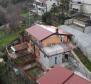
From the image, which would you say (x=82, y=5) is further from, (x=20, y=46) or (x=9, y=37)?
(x=20, y=46)

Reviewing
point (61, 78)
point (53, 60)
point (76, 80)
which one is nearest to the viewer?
point (76, 80)

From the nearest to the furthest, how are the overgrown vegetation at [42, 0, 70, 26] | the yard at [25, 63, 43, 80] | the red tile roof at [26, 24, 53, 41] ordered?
the yard at [25, 63, 43, 80] → the red tile roof at [26, 24, 53, 41] → the overgrown vegetation at [42, 0, 70, 26]

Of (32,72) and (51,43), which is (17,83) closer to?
Result: (32,72)

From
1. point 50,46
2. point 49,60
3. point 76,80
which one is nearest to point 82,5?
point 50,46

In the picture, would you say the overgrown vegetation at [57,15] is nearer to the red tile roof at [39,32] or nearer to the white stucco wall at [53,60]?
the red tile roof at [39,32]

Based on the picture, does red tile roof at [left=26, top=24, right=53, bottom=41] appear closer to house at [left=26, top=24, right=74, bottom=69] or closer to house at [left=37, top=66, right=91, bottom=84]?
house at [left=26, top=24, right=74, bottom=69]

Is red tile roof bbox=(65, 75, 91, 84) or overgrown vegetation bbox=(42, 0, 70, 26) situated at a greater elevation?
overgrown vegetation bbox=(42, 0, 70, 26)

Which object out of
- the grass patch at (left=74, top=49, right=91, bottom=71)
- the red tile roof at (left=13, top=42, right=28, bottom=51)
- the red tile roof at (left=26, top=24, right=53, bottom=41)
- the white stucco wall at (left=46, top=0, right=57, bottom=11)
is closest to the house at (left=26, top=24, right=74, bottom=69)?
the red tile roof at (left=26, top=24, right=53, bottom=41)

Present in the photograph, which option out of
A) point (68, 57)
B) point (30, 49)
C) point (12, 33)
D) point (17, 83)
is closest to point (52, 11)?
point (12, 33)

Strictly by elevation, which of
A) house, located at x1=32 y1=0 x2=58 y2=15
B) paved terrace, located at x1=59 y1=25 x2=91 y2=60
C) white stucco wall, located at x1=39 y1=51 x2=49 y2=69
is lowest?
white stucco wall, located at x1=39 y1=51 x2=49 y2=69
